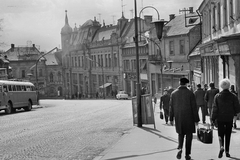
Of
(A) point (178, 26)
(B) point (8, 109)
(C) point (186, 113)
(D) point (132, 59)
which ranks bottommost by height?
(B) point (8, 109)

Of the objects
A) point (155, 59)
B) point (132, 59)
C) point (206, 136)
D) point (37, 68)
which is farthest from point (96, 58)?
point (206, 136)

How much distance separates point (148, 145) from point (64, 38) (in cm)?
9745

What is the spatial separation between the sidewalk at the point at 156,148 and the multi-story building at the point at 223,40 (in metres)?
4.13

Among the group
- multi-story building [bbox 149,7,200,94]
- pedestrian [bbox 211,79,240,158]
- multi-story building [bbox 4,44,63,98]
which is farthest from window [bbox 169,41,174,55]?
multi-story building [bbox 4,44,63,98]

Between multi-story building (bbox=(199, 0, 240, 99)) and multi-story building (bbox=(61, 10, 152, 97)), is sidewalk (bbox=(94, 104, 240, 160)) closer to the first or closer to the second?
multi-story building (bbox=(199, 0, 240, 99))

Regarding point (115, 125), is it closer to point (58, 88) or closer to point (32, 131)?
point (32, 131)

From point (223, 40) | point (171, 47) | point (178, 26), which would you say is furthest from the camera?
point (171, 47)

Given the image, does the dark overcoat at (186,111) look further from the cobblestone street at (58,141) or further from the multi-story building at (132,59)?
the multi-story building at (132,59)

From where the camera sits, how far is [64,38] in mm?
106938

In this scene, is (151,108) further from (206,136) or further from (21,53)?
(21,53)

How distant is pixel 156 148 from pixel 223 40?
765 cm

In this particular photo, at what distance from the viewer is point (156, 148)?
11094 millimetres

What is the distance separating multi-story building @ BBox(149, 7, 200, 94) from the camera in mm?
47344

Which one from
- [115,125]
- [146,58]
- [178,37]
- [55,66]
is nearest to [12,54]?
[55,66]
